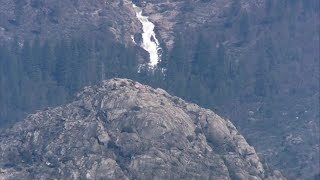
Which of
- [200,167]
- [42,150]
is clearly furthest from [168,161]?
[42,150]

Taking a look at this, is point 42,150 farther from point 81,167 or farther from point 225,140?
point 225,140

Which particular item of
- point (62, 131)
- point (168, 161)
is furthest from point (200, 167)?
point (62, 131)

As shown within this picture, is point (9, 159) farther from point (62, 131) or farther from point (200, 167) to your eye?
point (200, 167)

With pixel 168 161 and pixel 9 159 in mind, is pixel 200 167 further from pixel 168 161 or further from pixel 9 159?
pixel 9 159

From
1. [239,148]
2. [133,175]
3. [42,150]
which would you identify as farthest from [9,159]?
[239,148]
